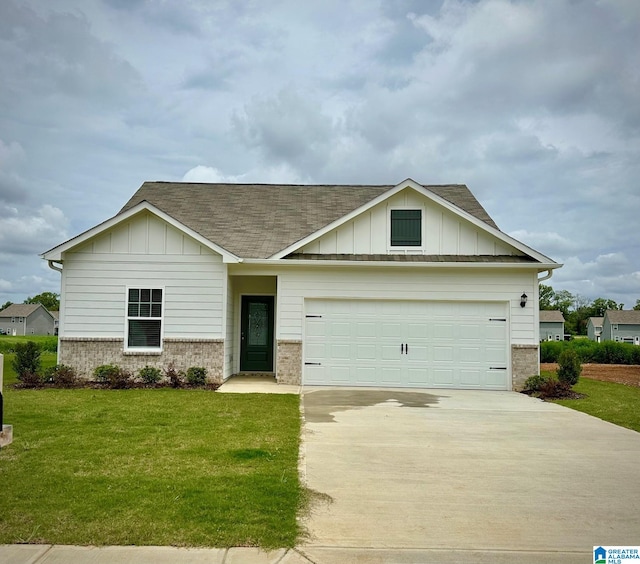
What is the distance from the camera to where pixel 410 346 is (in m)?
14.8

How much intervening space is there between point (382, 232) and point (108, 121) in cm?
968

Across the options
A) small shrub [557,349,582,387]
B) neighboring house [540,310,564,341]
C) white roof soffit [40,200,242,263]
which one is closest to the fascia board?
white roof soffit [40,200,242,263]

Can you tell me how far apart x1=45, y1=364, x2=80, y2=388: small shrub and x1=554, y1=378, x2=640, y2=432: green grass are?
11.6 m

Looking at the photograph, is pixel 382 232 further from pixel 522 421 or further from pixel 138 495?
pixel 138 495

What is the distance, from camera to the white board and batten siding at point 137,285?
1439 centimetres

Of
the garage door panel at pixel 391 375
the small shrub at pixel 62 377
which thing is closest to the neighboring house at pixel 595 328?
the garage door panel at pixel 391 375

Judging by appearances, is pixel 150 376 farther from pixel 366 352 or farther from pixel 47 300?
pixel 47 300

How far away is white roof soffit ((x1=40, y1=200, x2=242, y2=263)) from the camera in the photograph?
1402cm

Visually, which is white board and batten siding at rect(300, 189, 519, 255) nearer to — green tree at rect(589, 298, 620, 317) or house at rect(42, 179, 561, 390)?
house at rect(42, 179, 561, 390)

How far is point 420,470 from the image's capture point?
21.7 feet

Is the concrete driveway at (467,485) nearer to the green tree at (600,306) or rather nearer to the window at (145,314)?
the window at (145,314)

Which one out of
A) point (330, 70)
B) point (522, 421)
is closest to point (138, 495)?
point (522, 421)

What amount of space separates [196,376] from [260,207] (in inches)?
273

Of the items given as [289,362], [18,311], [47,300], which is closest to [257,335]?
[289,362]
